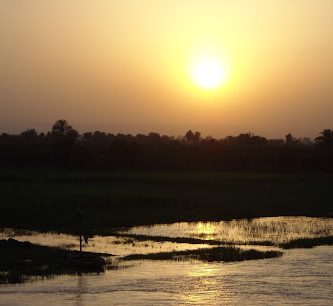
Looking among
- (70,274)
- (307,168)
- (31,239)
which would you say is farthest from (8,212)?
(307,168)

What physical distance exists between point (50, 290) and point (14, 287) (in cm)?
153

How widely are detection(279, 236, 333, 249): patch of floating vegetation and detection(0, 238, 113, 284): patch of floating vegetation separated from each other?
10.9 metres

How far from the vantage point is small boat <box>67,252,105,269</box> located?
1200 inches

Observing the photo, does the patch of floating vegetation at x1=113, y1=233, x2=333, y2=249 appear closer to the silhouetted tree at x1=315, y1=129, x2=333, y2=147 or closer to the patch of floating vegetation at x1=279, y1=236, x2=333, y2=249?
the patch of floating vegetation at x1=279, y1=236, x2=333, y2=249

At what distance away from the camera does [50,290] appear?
2675cm

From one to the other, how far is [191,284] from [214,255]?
659cm

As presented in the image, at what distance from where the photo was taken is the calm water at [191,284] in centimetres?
2573

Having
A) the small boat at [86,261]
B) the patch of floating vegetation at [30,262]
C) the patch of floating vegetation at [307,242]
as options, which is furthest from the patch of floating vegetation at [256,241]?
the small boat at [86,261]

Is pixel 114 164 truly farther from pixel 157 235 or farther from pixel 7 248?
pixel 7 248

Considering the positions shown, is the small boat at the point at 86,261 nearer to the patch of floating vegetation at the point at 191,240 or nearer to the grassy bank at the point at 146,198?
the patch of floating vegetation at the point at 191,240

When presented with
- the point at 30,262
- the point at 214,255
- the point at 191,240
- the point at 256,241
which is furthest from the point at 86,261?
the point at 256,241

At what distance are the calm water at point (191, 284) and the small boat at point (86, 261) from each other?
68 centimetres

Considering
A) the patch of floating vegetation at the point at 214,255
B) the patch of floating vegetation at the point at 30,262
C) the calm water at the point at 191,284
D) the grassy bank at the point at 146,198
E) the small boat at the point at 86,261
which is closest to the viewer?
the calm water at the point at 191,284

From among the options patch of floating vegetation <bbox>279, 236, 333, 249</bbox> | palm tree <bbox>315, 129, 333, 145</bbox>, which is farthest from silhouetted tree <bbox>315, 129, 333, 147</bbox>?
patch of floating vegetation <bbox>279, 236, 333, 249</bbox>
